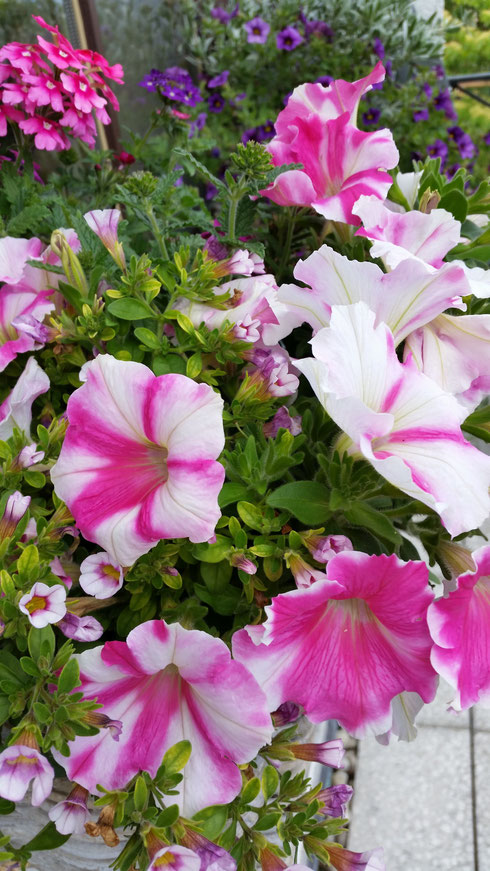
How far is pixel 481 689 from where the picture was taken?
53 centimetres

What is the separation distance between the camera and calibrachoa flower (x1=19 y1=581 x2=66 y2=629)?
0.50 meters

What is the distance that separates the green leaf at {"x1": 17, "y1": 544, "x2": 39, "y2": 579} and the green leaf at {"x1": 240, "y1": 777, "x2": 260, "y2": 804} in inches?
8.9

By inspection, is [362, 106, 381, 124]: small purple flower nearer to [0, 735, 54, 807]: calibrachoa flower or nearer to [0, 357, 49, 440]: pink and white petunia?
[0, 357, 49, 440]: pink and white petunia

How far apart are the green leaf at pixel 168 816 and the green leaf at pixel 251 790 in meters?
0.07

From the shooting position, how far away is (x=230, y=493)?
601 mm

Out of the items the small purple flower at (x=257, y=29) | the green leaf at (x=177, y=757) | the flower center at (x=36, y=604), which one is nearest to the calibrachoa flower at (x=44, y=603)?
the flower center at (x=36, y=604)

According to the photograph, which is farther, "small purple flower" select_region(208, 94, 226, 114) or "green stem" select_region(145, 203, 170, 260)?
"small purple flower" select_region(208, 94, 226, 114)

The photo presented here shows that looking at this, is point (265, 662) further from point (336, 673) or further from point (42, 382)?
point (42, 382)

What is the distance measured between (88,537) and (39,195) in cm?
62

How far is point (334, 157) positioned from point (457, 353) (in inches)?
10.1

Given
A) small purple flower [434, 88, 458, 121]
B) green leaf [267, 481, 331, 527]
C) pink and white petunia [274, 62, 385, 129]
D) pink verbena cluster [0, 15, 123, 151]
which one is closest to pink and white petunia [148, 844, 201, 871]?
green leaf [267, 481, 331, 527]

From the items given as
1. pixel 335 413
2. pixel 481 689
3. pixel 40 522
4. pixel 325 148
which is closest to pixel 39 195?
pixel 325 148

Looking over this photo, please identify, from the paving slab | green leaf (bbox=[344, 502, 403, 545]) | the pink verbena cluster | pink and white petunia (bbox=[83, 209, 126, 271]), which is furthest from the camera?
the paving slab

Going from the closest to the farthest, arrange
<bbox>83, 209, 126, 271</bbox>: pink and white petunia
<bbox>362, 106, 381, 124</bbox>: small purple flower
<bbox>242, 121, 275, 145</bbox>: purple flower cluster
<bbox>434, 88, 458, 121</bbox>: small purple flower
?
<bbox>83, 209, 126, 271</bbox>: pink and white petunia
<bbox>242, 121, 275, 145</bbox>: purple flower cluster
<bbox>362, 106, 381, 124</bbox>: small purple flower
<bbox>434, 88, 458, 121</bbox>: small purple flower
